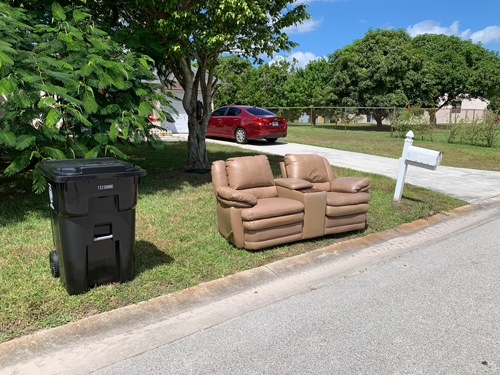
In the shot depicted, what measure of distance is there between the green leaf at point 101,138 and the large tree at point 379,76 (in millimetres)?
23442

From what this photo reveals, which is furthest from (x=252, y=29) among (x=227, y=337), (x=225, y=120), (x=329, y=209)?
(x=225, y=120)

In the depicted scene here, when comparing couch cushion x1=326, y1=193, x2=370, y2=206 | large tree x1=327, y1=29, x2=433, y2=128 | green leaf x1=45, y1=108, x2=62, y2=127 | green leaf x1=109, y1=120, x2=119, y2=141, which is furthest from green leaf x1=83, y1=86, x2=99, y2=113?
large tree x1=327, y1=29, x2=433, y2=128

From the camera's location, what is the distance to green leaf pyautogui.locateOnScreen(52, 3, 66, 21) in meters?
5.68

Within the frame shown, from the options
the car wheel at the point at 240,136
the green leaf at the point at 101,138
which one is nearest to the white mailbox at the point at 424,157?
the green leaf at the point at 101,138

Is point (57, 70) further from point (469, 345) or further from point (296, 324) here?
point (469, 345)

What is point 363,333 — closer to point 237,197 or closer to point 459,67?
point 237,197

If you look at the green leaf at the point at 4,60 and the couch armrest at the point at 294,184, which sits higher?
the green leaf at the point at 4,60

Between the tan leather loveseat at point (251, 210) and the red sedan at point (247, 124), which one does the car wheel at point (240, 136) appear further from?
the tan leather loveseat at point (251, 210)

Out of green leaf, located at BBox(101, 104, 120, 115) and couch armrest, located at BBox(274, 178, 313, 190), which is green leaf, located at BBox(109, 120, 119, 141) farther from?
couch armrest, located at BBox(274, 178, 313, 190)

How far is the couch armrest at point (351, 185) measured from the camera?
5.18 m

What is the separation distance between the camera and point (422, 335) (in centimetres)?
293

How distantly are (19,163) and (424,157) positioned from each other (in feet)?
20.2

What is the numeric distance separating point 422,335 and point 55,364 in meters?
2.81

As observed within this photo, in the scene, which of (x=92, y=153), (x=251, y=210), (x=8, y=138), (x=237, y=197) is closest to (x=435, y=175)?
(x=251, y=210)
